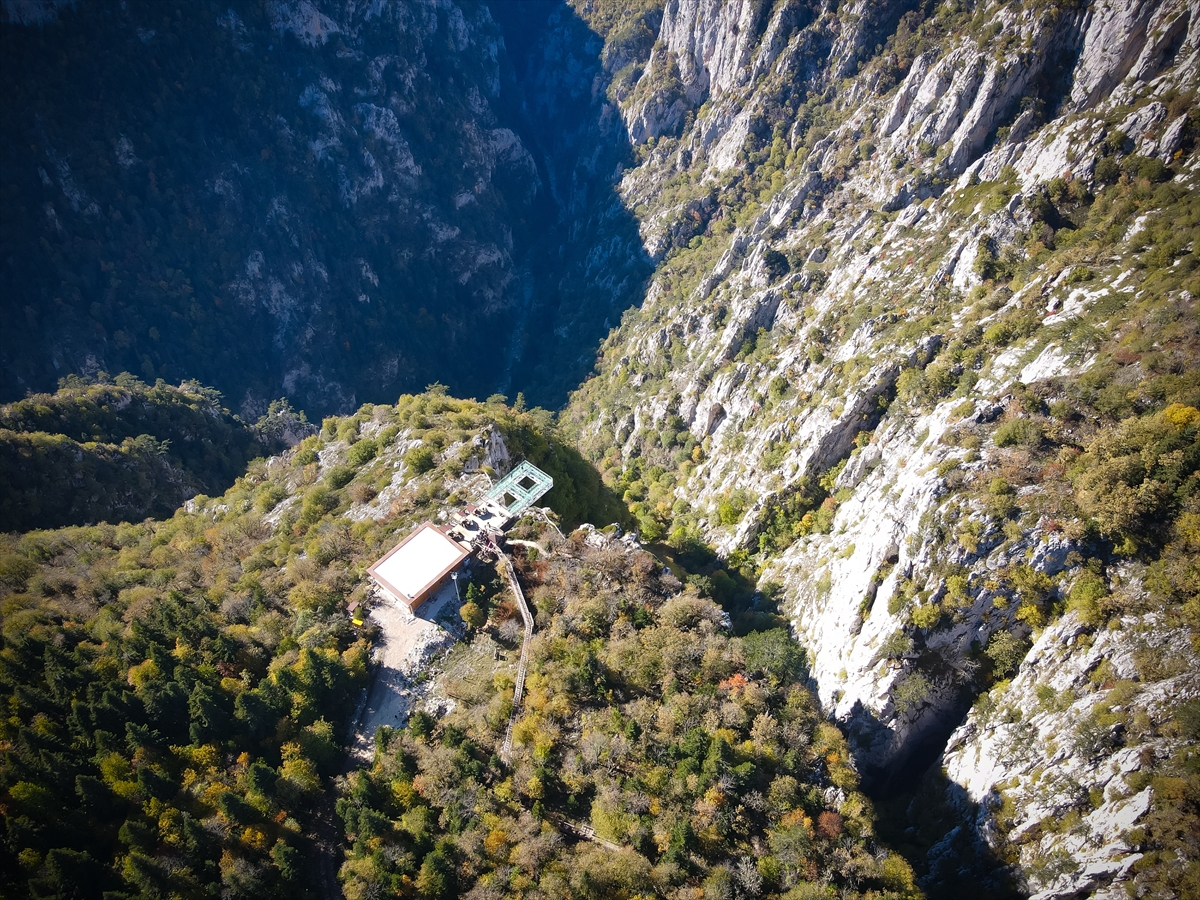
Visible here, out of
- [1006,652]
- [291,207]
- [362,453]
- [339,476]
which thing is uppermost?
[291,207]

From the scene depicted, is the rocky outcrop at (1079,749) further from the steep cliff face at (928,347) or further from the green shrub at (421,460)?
the green shrub at (421,460)

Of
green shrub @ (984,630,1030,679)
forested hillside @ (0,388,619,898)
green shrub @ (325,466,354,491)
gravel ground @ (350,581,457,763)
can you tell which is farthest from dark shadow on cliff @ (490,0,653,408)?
green shrub @ (984,630,1030,679)

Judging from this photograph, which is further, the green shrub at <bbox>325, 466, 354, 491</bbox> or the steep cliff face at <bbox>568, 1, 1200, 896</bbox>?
the green shrub at <bbox>325, 466, 354, 491</bbox>

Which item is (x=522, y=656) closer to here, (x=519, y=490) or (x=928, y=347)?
(x=519, y=490)

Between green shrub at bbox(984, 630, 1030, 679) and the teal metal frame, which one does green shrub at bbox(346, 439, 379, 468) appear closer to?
the teal metal frame

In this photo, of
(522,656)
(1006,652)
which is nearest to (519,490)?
(522,656)

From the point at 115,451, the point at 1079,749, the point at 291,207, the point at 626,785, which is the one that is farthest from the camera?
the point at 291,207

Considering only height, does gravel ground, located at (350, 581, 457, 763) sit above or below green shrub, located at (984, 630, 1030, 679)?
above

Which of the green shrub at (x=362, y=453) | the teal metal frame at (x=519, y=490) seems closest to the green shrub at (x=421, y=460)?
the green shrub at (x=362, y=453)
